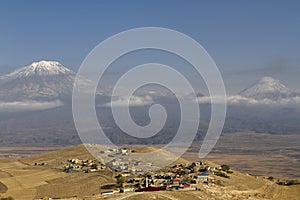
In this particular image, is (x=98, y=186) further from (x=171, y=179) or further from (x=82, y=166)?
(x=82, y=166)

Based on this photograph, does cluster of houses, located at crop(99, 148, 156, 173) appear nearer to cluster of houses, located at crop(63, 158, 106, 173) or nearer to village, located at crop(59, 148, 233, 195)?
village, located at crop(59, 148, 233, 195)

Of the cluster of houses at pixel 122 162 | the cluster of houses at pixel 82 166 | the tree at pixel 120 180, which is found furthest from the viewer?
the cluster of houses at pixel 82 166

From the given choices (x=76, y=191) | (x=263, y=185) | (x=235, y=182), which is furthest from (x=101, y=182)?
(x=263, y=185)

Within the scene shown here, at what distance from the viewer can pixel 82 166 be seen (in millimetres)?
96188

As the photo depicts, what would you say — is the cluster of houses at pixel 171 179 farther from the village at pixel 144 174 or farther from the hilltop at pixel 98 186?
the hilltop at pixel 98 186

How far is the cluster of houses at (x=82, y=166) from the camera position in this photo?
91000 mm

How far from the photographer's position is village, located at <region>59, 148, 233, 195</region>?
2670 inches

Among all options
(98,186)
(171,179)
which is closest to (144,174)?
(171,179)

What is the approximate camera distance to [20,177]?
307 ft

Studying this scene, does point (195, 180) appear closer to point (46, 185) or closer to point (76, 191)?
point (76, 191)

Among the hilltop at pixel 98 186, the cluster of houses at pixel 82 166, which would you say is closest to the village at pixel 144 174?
the cluster of houses at pixel 82 166

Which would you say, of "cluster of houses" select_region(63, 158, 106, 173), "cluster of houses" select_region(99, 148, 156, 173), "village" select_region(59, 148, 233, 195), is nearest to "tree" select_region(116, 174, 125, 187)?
"village" select_region(59, 148, 233, 195)

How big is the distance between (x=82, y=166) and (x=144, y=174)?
20521 mm

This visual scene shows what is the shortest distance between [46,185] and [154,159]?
2963 cm
